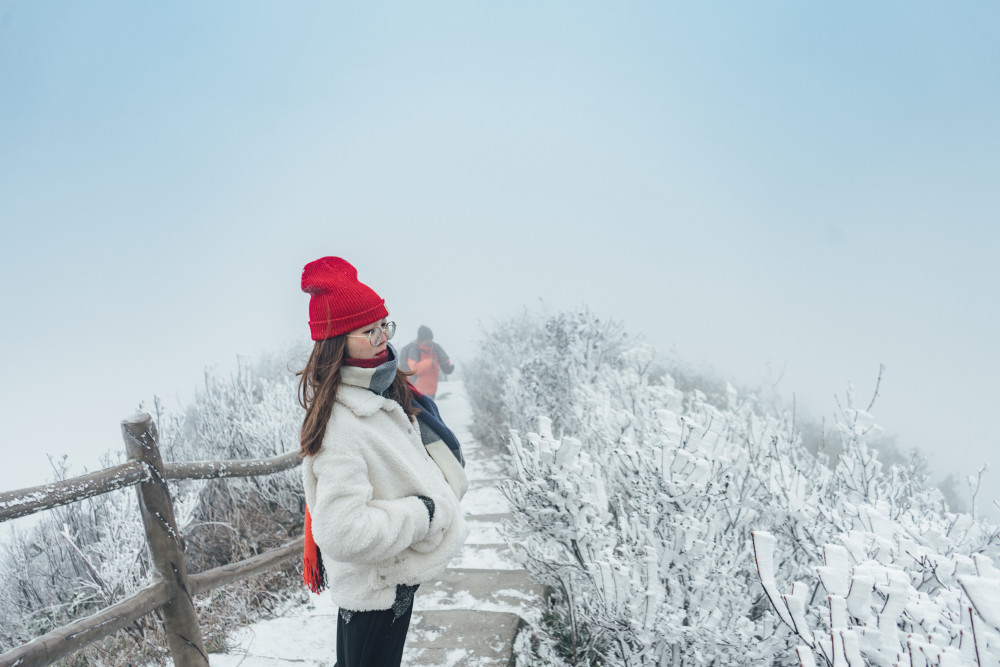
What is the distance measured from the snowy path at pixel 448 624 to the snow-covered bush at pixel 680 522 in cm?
32

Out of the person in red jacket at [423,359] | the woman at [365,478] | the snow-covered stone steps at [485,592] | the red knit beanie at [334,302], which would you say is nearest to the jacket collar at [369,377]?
the woman at [365,478]

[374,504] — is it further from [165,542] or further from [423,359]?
[423,359]

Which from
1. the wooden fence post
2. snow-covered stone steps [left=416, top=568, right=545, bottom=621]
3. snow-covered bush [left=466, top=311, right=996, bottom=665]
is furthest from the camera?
snow-covered stone steps [left=416, top=568, right=545, bottom=621]

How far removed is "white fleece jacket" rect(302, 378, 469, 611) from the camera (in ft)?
4.43

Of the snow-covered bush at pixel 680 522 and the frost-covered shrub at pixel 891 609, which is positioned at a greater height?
the frost-covered shrub at pixel 891 609

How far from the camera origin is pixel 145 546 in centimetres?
335

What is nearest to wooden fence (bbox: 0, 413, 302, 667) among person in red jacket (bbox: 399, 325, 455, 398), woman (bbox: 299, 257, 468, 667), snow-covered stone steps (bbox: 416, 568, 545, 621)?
woman (bbox: 299, 257, 468, 667)

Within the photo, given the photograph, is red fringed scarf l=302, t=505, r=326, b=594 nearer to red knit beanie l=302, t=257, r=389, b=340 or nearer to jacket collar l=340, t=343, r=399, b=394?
jacket collar l=340, t=343, r=399, b=394

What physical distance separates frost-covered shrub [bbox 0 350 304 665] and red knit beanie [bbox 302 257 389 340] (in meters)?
1.59

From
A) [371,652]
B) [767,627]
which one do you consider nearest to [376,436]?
[371,652]

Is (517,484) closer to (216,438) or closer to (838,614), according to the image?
(838,614)

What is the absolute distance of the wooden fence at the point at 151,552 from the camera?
1.82m

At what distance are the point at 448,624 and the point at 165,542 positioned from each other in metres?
1.46

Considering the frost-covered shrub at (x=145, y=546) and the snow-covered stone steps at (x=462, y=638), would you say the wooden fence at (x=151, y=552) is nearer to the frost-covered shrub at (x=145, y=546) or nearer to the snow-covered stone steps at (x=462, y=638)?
the frost-covered shrub at (x=145, y=546)
